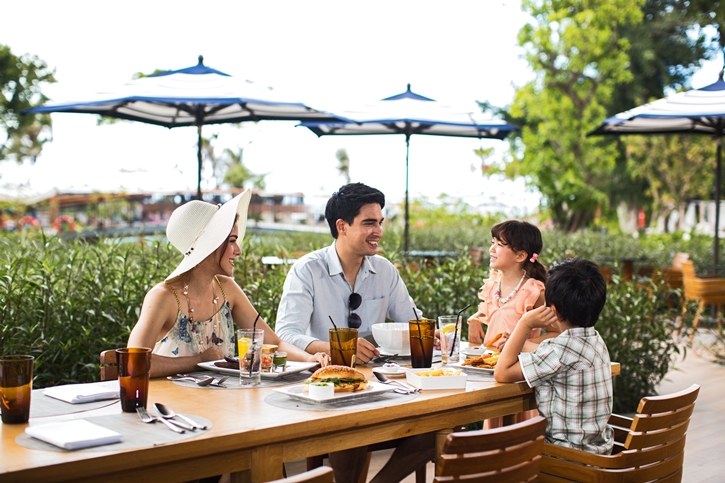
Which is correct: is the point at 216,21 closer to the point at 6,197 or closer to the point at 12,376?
the point at 6,197

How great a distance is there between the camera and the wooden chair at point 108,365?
2738 millimetres

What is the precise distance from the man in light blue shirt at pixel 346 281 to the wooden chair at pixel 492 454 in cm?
140

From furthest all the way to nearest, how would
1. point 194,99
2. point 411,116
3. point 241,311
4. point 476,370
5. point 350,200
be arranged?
point 411,116, point 194,99, point 350,200, point 241,311, point 476,370

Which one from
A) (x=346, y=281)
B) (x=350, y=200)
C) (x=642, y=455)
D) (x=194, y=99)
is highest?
(x=194, y=99)

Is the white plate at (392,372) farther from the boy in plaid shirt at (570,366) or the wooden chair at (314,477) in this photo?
the wooden chair at (314,477)

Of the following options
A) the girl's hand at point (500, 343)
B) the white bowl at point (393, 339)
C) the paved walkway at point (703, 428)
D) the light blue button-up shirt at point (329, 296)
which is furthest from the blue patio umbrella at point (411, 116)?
the white bowl at point (393, 339)

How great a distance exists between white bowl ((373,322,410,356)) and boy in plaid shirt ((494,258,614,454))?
496mm

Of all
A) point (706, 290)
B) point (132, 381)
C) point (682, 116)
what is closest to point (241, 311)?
point (132, 381)

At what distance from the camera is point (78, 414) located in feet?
7.11

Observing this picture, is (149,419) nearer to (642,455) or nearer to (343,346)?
(343,346)

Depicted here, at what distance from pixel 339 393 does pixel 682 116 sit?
6.54 meters

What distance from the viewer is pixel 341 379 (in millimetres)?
2443

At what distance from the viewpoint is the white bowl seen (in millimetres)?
3168

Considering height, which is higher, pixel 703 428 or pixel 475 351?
pixel 475 351
